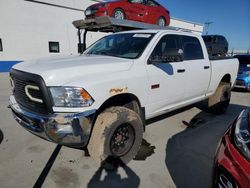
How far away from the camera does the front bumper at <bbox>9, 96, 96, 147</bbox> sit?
250 centimetres

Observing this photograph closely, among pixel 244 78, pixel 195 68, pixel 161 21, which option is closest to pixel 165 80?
pixel 195 68

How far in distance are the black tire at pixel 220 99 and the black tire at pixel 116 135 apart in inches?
122

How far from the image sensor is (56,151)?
11.5 ft

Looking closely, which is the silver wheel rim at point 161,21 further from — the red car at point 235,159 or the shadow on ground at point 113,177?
the red car at point 235,159

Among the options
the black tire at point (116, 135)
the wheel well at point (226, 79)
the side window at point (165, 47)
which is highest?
the side window at point (165, 47)

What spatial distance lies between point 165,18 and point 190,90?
6.03 metres

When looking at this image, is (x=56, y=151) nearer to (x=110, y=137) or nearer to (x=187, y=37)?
(x=110, y=137)

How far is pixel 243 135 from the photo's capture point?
5.80ft

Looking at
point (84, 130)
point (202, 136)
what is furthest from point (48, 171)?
A: point (202, 136)

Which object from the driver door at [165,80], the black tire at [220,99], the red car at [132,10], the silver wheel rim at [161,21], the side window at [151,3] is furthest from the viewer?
the silver wheel rim at [161,21]

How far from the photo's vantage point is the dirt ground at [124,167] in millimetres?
2779

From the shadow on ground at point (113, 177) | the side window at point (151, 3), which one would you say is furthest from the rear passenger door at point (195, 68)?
the side window at point (151, 3)

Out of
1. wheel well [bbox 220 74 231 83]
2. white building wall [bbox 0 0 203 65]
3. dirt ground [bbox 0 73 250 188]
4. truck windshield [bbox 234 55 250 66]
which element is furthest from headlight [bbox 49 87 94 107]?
white building wall [bbox 0 0 203 65]

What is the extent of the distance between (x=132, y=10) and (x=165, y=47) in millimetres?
4696
